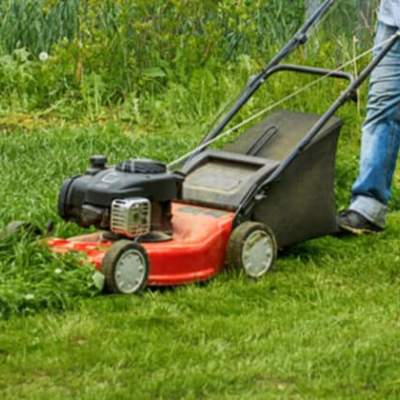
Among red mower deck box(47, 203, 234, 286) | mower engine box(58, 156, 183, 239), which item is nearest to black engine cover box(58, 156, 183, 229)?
mower engine box(58, 156, 183, 239)

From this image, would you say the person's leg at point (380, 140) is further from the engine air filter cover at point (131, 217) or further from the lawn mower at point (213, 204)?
the engine air filter cover at point (131, 217)

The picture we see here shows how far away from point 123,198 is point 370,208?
1487mm

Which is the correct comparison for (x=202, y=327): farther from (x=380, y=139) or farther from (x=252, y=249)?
(x=380, y=139)

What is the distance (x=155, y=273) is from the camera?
538 cm

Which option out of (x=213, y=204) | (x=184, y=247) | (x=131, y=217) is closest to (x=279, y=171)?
(x=213, y=204)

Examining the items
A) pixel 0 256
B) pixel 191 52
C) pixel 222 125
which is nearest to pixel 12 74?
pixel 191 52

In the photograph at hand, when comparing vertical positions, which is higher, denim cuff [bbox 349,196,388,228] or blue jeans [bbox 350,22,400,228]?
blue jeans [bbox 350,22,400,228]

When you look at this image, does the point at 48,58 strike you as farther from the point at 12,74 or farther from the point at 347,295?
the point at 347,295

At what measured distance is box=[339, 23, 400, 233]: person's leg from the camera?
6.30m

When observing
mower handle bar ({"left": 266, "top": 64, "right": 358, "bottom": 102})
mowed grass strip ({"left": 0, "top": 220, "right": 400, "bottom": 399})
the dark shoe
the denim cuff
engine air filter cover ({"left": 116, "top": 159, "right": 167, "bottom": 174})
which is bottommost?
mowed grass strip ({"left": 0, "top": 220, "right": 400, "bottom": 399})

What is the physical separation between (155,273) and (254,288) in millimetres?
378

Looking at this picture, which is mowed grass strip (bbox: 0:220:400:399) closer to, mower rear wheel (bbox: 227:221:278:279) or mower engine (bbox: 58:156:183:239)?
mower rear wheel (bbox: 227:221:278:279)

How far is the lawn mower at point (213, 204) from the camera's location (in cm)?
536

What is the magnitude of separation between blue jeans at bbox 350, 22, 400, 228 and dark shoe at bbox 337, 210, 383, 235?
0.8 inches
